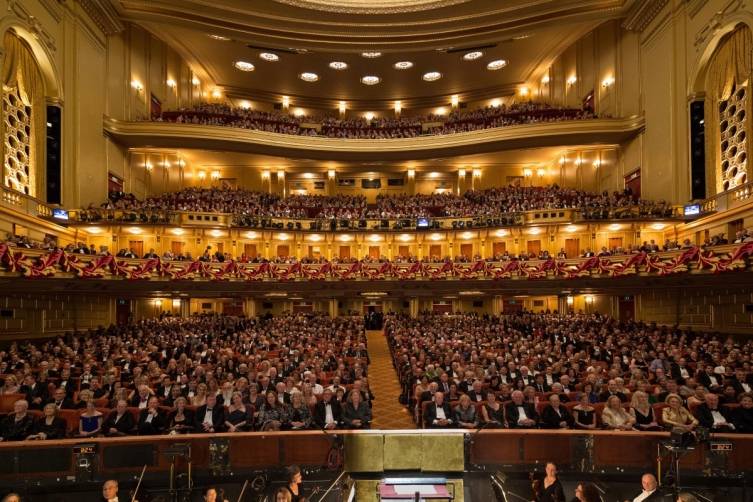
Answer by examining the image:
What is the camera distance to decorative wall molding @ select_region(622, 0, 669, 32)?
782 inches

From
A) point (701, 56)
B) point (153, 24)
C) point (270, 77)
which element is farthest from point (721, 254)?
point (270, 77)

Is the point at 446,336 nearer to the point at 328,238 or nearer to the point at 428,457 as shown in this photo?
the point at 428,457

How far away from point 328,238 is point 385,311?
5298mm

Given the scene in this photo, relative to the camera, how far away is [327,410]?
7387 millimetres

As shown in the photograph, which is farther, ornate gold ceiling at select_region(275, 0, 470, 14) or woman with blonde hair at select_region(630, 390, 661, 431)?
ornate gold ceiling at select_region(275, 0, 470, 14)

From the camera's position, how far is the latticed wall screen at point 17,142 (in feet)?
53.8

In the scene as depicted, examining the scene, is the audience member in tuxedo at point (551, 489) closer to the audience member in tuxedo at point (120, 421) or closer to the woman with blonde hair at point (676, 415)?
the woman with blonde hair at point (676, 415)

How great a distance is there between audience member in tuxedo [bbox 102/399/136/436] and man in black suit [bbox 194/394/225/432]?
0.85 metres

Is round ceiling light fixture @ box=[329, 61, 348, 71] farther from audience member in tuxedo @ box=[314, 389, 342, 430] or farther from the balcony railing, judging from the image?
audience member in tuxedo @ box=[314, 389, 342, 430]

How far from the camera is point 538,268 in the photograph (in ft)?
60.7

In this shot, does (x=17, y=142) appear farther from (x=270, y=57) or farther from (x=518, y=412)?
(x=518, y=412)

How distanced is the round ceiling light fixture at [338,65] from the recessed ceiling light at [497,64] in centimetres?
857

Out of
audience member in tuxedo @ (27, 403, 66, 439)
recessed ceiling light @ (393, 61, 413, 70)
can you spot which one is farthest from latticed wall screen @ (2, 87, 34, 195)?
recessed ceiling light @ (393, 61, 413, 70)

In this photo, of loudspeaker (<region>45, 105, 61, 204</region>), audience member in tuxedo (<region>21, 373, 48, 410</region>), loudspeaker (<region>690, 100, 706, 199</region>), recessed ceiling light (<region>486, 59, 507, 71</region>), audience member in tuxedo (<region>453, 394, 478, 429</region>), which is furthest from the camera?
recessed ceiling light (<region>486, 59, 507, 71</region>)
